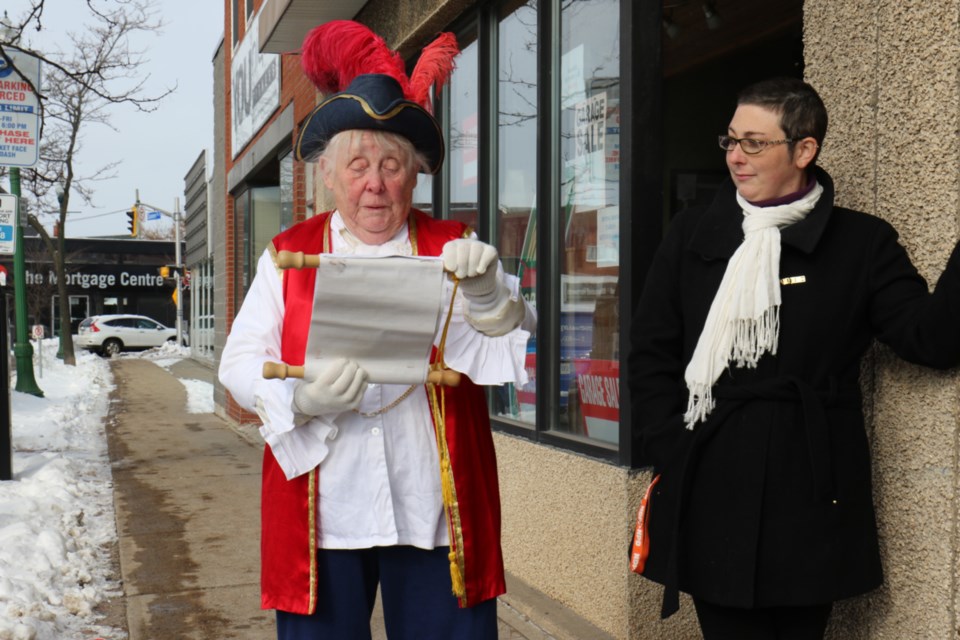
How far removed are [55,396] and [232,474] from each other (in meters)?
9.14

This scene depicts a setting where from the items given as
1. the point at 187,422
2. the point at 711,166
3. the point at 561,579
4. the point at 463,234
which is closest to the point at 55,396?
the point at 187,422

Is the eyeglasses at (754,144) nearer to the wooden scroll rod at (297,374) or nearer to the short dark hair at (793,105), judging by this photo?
the short dark hair at (793,105)

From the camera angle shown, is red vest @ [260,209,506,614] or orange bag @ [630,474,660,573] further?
orange bag @ [630,474,660,573]

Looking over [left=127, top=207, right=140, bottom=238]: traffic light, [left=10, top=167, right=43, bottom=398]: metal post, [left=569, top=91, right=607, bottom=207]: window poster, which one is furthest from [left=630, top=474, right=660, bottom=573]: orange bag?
[left=127, top=207, right=140, bottom=238]: traffic light

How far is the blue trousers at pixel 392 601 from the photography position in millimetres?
2404

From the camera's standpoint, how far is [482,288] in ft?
7.43

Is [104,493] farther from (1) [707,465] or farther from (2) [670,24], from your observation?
(1) [707,465]

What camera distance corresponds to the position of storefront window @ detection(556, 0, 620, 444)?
15.0 feet

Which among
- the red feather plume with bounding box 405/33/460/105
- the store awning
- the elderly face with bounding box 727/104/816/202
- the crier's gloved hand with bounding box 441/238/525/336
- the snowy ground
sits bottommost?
the snowy ground

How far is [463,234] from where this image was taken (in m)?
2.58

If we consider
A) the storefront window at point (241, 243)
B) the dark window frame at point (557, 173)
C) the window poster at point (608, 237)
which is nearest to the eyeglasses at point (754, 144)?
the dark window frame at point (557, 173)

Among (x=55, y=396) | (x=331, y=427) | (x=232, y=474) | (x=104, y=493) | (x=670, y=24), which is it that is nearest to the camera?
(x=331, y=427)

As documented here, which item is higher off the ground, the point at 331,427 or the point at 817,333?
the point at 817,333

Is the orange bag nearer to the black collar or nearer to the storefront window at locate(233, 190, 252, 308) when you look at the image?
the black collar
